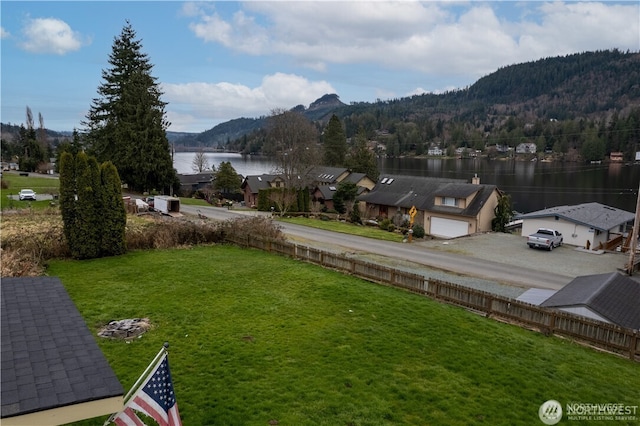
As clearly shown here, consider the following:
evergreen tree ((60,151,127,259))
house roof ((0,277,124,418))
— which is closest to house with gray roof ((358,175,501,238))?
evergreen tree ((60,151,127,259))

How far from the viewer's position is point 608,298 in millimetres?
14266

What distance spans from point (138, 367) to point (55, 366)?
158 inches

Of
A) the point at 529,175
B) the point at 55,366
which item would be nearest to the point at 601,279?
the point at 55,366

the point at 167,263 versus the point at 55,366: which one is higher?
the point at 55,366

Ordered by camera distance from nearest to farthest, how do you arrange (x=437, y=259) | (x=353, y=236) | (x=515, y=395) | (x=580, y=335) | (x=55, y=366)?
(x=55, y=366)
(x=515, y=395)
(x=580, y=335)
(x=437, y=259)
(x=353, y=236)

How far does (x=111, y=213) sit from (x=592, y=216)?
36785 mm

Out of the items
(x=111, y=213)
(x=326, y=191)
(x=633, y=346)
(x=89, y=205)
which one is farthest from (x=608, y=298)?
(x=326, y=191)

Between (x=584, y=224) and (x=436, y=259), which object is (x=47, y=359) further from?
(x=584, y=224)

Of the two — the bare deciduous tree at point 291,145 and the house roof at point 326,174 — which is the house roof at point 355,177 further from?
the bare deciduous tree at point 291,145

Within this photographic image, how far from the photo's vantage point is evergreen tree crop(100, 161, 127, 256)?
20.8m

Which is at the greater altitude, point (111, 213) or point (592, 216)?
point (111, 213)

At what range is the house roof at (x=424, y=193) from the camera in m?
42.8

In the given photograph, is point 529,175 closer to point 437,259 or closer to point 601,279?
point 437,259

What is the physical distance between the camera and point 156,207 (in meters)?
38.1
